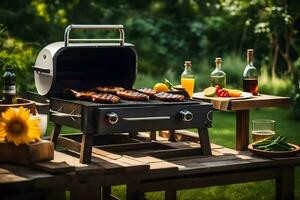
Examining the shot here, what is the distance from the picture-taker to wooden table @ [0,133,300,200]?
4.07 meters

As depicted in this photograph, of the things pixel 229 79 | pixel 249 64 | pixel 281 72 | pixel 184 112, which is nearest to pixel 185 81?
pixel 249 64

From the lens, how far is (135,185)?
174 inches

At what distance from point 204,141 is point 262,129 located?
507mm

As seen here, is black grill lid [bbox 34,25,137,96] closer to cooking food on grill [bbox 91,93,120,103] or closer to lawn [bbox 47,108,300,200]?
cooking food on grill [bbox 91,93,120,103]

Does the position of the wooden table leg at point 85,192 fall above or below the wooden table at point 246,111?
below

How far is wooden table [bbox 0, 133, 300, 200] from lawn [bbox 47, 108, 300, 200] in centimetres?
99

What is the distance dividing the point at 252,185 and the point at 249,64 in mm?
1477

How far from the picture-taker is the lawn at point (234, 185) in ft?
20.4

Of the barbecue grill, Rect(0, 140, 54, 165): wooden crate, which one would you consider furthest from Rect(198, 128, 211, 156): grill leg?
Rect(0, 140, 54, 165): wooden crate

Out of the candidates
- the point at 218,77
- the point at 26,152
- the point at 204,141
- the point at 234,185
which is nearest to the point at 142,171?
the point at 26,152

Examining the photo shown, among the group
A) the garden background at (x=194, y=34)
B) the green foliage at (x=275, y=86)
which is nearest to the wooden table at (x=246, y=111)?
the garden background at (x=194, y=34)

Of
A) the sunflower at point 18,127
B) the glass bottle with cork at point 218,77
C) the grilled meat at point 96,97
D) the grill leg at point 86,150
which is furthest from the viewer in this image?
the glass bottle with cork at point 218,77

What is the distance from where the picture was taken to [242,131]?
5262mm

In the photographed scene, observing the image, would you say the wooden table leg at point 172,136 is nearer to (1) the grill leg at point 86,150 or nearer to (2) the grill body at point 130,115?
(2) the grill body at point 130,115
